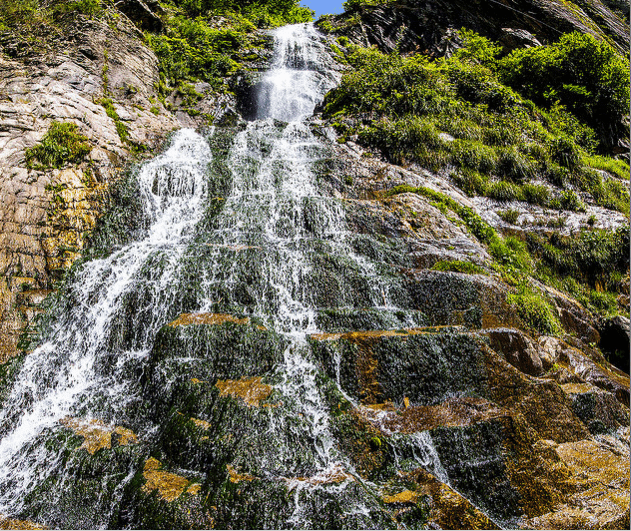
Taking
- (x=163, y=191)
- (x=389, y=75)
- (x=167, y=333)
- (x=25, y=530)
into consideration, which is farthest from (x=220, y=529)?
(x=389, y=75)

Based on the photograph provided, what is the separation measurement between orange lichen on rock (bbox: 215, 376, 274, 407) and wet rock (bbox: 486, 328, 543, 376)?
4.13 meters

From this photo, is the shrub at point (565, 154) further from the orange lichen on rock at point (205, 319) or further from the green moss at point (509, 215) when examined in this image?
the orange lichen on rock at point (205, 319)

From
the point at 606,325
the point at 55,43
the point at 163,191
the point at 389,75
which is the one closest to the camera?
the point at 606,325

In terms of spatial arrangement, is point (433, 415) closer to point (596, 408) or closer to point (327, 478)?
point (327, 478)

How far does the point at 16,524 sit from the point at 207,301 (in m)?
4.09

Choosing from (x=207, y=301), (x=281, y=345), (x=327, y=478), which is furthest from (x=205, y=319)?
(x=327, y=478)

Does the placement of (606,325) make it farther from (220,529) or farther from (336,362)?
(220,529)

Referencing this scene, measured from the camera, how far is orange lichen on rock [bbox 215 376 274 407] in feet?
17.8

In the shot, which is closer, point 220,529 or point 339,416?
point 220,529

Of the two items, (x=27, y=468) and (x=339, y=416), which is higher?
(x=339, y=416)

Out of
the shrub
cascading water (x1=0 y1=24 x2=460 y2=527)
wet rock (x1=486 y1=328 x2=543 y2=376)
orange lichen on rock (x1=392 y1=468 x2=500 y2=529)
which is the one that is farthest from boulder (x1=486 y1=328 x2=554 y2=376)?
the shrub

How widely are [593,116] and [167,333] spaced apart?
2145 cm

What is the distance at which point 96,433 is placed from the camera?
5.79 m

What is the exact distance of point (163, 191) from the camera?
35.7 ft
